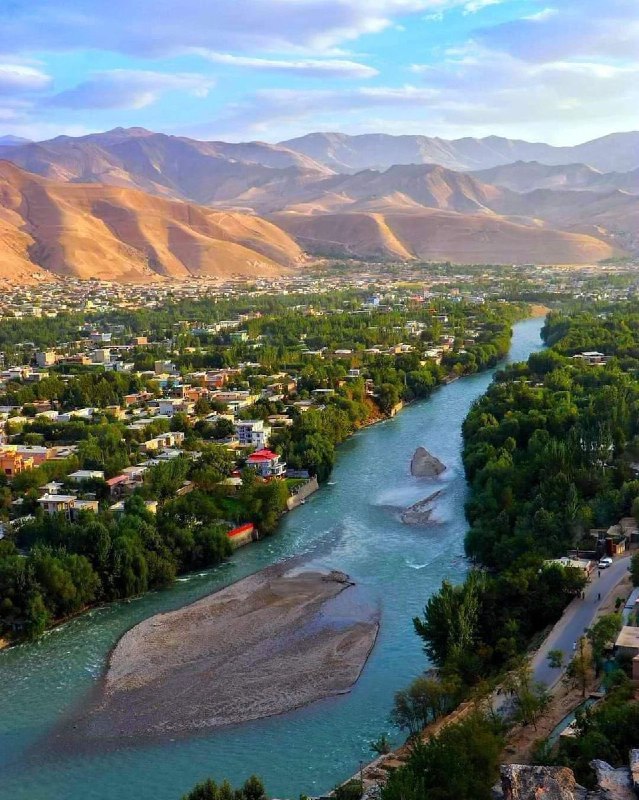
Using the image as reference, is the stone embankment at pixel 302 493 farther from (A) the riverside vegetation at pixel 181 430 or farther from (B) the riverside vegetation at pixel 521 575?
(B) the riverside vegetation at pixel 521 575

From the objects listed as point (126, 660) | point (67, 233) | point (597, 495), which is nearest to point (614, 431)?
point (597, 495)

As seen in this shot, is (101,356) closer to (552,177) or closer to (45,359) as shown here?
(45,359)

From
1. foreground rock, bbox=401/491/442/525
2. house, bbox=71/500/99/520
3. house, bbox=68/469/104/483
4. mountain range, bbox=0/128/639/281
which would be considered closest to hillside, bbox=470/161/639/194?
mountain range, bbox=0/128/639/281

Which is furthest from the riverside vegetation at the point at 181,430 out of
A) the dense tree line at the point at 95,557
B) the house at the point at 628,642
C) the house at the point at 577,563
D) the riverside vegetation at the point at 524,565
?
the house at the point at 628,642

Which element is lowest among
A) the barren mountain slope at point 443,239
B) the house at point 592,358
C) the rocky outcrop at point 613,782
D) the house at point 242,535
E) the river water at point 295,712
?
the river water at point 295,712

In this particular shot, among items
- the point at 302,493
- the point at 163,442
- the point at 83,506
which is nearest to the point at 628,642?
the point at 83,506

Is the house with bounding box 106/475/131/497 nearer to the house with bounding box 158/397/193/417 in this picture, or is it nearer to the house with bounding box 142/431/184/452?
the house with bounding box 142/431/184/452
